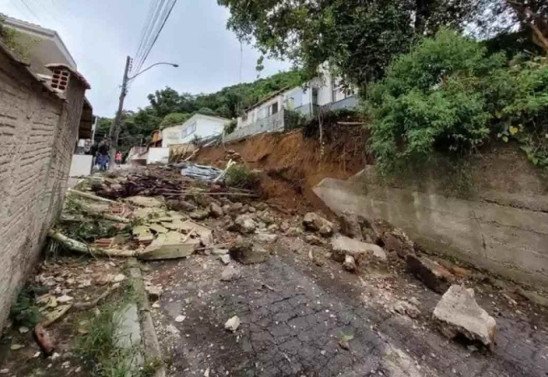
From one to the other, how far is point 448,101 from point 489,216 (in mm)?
2047

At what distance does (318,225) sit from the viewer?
21.5ft

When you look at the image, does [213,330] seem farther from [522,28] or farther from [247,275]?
[522,28]

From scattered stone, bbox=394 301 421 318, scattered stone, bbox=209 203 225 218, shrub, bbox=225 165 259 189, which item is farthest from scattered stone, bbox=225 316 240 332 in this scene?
shrub, bbox=225 165 259 189

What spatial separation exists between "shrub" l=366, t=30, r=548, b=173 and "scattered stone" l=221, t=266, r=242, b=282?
3.57 metres

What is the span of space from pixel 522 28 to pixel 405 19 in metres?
3.04

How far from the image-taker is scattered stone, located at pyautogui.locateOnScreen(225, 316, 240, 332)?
3.29 m

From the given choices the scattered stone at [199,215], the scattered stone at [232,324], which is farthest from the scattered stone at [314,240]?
the scattered stone at [232,324]

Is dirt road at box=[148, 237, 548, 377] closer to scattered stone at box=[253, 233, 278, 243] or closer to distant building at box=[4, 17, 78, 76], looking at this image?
scattered stone at box=[253, 233, 278, 243]

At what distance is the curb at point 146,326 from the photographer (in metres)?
2.68

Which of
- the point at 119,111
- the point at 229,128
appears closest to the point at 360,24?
the point at 119,111

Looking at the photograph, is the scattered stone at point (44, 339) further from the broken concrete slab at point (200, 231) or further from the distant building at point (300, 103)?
the distant building at point (300, 103)

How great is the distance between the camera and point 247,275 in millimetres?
4594

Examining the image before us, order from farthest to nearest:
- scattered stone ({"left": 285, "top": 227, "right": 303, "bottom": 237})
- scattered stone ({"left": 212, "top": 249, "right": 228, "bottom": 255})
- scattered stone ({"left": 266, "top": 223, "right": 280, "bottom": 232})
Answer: scattered stone ({"left": 266, "top": 223, "right": 280, "bottom": 232}), scattered stone ({"left": 285, "top": 227, "right": 303, "bottom": 237}), scattered stone ({"left": 212, "top": 249, "right": 228, "bottom": 255})

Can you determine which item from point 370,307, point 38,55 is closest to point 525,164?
point 370,307
